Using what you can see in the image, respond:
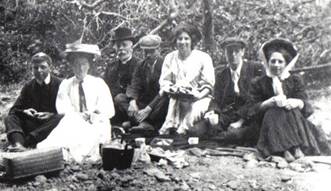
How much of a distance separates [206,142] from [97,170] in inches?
65.6

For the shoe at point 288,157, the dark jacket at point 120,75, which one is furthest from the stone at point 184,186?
the dark jacket at point 120,75

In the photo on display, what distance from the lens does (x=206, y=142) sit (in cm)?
626

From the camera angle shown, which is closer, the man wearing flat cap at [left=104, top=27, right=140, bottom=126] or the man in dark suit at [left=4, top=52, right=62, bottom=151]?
the man in dark suit at [left=4, top=52, right=62, bottom=151]

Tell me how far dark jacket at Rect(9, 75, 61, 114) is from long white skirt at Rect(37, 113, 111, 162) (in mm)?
735

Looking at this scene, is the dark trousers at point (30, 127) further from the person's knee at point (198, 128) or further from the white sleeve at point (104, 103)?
the person's knee at point (198, 128)

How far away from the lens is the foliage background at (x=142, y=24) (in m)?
8.30

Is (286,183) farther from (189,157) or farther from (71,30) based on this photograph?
(71,30)

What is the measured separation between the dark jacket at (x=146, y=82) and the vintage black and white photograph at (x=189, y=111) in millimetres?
14

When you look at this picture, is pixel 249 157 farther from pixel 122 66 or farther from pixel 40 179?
pixel 122 66

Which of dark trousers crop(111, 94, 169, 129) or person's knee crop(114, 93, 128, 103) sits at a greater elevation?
person's knee crop(114, 93, 128, 103)

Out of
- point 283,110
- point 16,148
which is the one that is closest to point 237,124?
point 283,110

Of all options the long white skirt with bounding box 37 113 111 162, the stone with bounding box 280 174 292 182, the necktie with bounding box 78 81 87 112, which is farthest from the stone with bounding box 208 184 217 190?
the necktie with bounding box 78 81 87 112

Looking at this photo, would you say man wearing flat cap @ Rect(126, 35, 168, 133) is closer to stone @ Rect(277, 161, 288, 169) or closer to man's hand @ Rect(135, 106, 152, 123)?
man's hand @ Rect(135, 106, 152, 123)

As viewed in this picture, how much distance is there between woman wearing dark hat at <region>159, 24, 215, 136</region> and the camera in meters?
6.24
